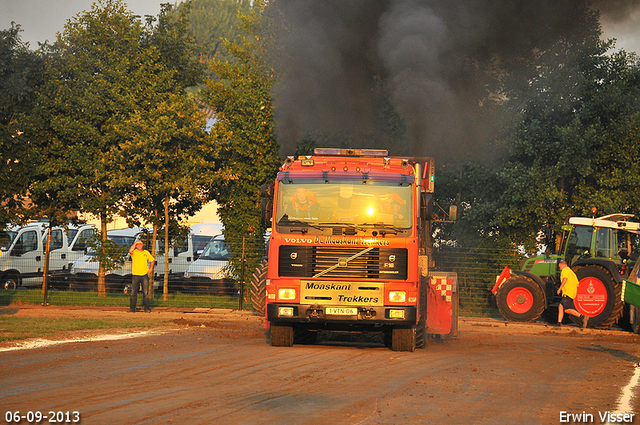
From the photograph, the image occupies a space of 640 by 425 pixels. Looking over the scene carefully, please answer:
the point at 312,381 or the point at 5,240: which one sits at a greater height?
the point at 5,240

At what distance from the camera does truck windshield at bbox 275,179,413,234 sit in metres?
12.0

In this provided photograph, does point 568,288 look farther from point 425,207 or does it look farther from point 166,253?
point 166,253

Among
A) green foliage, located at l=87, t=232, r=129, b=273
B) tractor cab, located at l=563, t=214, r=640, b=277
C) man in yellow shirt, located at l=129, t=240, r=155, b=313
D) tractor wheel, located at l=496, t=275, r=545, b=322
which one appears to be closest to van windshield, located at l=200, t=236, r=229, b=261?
green foliage, located at l=87, t=232, r=129, b=273

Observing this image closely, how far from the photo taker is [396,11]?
1845 cm

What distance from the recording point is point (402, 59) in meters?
18.7

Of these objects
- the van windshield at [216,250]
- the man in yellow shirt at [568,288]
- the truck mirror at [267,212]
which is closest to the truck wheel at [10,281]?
the van windshield at [216,250]

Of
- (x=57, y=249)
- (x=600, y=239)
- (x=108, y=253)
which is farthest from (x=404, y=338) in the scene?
(x=57, y=249)

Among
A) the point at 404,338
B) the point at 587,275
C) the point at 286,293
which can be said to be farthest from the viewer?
the point at 587,275

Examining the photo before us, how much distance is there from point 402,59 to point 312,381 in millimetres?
11371

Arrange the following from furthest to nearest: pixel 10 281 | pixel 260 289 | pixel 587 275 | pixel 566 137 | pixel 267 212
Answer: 1. pixel 10 281
2. pixel 566 137
3. pixel 587 275
4. pixel 260 289
5. pixel 267 212

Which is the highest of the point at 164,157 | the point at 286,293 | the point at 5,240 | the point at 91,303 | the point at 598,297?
the point at 164,157

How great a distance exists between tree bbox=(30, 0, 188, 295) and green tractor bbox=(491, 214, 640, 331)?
11.1 metres

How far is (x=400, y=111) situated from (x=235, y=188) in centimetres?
622

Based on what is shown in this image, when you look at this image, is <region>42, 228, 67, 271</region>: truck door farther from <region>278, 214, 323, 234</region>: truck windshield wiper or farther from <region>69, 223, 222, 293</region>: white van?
<region>278, 214, 323, 234</region>: truck windshield wiper
